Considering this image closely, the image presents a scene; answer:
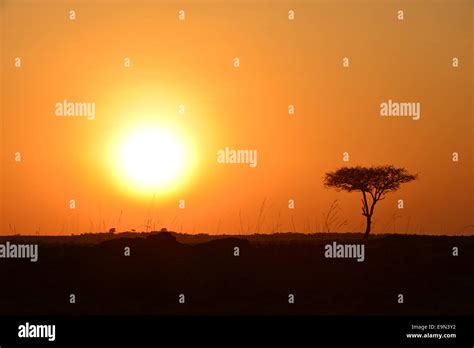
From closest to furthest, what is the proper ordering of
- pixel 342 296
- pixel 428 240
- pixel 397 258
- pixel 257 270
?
pixel 342 296
pixel 257 270
pixel 397 258
pixel 428 240

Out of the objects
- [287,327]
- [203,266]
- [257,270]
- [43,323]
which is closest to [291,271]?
[257,270]

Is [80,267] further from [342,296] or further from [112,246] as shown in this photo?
[342,296]

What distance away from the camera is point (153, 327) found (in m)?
21.3

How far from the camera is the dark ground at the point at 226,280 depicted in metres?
25.7

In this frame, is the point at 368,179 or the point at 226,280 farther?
the point at 368,179

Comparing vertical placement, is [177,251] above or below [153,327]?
above

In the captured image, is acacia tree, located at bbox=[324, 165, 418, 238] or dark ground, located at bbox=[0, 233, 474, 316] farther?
acacia tree, located at bbox=[324, 165, 418, 238]

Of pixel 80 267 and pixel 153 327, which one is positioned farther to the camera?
pixel 80 267

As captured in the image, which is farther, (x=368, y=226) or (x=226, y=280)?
(x=368, y=226)

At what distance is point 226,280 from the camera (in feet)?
93.1

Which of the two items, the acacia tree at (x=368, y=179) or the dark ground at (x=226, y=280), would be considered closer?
the dark ground at (x=226, y=280)

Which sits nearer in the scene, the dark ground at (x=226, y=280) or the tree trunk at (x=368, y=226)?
the dark ground at (x=226, y=280)

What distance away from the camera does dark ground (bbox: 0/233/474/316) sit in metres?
25.7

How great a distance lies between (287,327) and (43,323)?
6.04 meters
